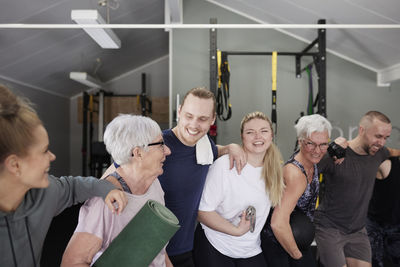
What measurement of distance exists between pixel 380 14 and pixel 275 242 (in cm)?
299

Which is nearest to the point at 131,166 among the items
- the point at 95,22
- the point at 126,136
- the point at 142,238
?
the point at 126,136

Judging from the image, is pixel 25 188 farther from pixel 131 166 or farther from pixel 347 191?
pixel 347 191

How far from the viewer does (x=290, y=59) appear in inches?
195

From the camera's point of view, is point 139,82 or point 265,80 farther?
point 139,82

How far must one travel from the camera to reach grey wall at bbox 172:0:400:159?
4.84 metres

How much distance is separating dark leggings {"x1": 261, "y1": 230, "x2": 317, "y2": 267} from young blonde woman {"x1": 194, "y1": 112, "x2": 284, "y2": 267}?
4cm

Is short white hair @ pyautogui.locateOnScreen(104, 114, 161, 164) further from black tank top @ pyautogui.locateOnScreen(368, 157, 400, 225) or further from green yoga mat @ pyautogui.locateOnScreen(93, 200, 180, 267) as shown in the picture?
black tank top @ pyautogui.locateOnScreen(368, 157, 400, 225)

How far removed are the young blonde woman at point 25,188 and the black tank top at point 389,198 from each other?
2.25 meters

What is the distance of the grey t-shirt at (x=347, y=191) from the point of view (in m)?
2.19

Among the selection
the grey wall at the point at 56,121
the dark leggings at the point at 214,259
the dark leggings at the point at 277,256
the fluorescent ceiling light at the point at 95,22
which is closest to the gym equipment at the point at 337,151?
the dark leggings at the point at 277,256

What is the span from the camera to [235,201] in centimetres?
170

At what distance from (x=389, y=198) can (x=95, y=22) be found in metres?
3.21

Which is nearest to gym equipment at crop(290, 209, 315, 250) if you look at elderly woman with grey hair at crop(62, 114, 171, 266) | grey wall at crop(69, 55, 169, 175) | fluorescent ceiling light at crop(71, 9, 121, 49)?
elderly woman with grey hair at crop(62, 114, 171, 266)

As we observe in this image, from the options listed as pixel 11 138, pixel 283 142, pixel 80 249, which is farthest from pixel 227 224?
pixel 283 142
